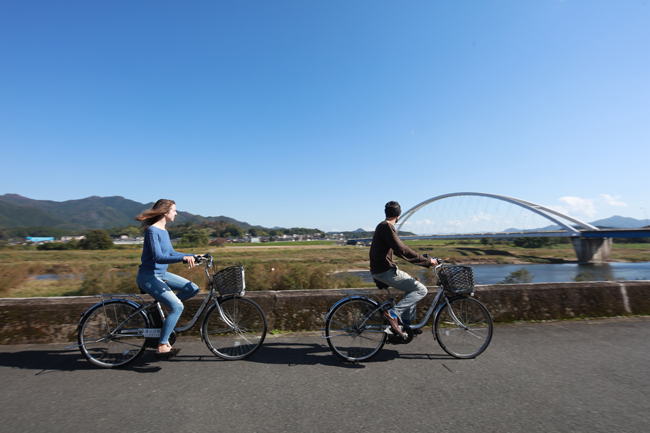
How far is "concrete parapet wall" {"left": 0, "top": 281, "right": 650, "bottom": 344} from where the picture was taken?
13.0ft

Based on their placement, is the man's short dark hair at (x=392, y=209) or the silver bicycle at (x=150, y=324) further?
the man's short dark hair at (x=392, y=209)

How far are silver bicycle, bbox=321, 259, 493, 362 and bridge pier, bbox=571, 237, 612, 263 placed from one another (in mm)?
58096

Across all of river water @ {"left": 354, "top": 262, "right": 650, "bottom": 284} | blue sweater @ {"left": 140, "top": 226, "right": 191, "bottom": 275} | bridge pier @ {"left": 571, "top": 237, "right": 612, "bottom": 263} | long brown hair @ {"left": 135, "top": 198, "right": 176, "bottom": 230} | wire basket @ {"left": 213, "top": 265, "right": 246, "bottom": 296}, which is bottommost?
river water @ {"left": 354, "top": 262, "right": 650, "bottom": 284}

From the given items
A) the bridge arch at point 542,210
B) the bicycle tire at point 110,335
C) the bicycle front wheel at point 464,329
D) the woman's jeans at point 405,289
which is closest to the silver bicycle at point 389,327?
the bicycle front wheel at point 464,329

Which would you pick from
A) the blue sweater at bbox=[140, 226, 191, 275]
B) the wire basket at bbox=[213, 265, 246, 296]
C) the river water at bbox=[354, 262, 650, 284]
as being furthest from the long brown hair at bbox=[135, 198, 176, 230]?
the river water at bbox=[354, 262, 650, 284]

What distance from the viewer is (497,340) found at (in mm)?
3877

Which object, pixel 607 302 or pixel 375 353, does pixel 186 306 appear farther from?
pixel 607 302

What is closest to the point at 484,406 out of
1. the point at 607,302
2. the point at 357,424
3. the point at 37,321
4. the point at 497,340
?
the point at 357,424

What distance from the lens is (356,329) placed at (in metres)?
3.49

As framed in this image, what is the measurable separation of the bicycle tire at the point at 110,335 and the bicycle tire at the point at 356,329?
2026mm

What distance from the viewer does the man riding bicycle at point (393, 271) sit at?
347 cm

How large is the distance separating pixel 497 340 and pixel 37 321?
5.68 metres

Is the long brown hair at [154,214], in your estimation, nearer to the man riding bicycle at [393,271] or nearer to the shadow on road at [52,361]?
the shadow on road at [52,361]

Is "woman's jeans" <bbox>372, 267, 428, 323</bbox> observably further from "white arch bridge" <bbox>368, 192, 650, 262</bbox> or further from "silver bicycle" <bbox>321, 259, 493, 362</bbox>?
"white arch bridge" <bbox>368, 192, 650, 262</bbox>
